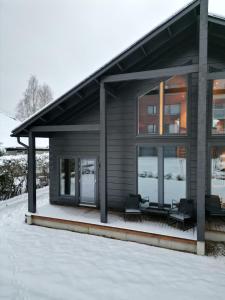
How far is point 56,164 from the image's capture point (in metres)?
7.37

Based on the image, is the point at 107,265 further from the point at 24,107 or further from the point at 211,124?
the point at 24,107

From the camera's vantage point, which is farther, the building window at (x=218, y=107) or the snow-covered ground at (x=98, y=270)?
the building window at (x=218, y=107)

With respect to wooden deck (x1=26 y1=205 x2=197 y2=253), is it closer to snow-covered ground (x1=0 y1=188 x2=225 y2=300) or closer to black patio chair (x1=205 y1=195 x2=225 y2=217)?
snow-covered ground (x1=0 y1=188 x2=225 y2=300)

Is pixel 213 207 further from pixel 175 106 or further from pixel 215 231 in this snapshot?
pixel 175 106

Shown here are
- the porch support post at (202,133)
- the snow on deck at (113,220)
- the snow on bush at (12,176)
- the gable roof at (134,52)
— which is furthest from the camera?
the snow on bush at (12,176)

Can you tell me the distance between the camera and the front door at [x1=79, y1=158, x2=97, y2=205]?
6.97 meters

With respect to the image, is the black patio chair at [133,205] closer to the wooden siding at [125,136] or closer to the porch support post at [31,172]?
the wooden siding at [125,136]

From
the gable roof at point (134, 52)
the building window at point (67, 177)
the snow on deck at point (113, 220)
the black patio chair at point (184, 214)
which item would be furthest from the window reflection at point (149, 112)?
the building window at point (67, 177)

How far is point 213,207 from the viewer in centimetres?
556

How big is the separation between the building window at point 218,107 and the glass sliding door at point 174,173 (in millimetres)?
981

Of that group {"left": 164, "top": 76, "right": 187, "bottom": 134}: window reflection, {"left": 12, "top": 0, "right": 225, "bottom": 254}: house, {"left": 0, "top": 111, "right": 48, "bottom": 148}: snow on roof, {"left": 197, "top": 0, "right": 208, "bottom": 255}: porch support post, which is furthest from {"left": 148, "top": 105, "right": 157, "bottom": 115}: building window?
{"left": 0, "top": 111, "right": 48, "bottom": 148}: snow on roof

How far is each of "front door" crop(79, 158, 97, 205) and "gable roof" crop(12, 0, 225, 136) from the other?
6.11ft

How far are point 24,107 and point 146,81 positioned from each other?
24666mm

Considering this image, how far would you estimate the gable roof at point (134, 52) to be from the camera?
183 inches
